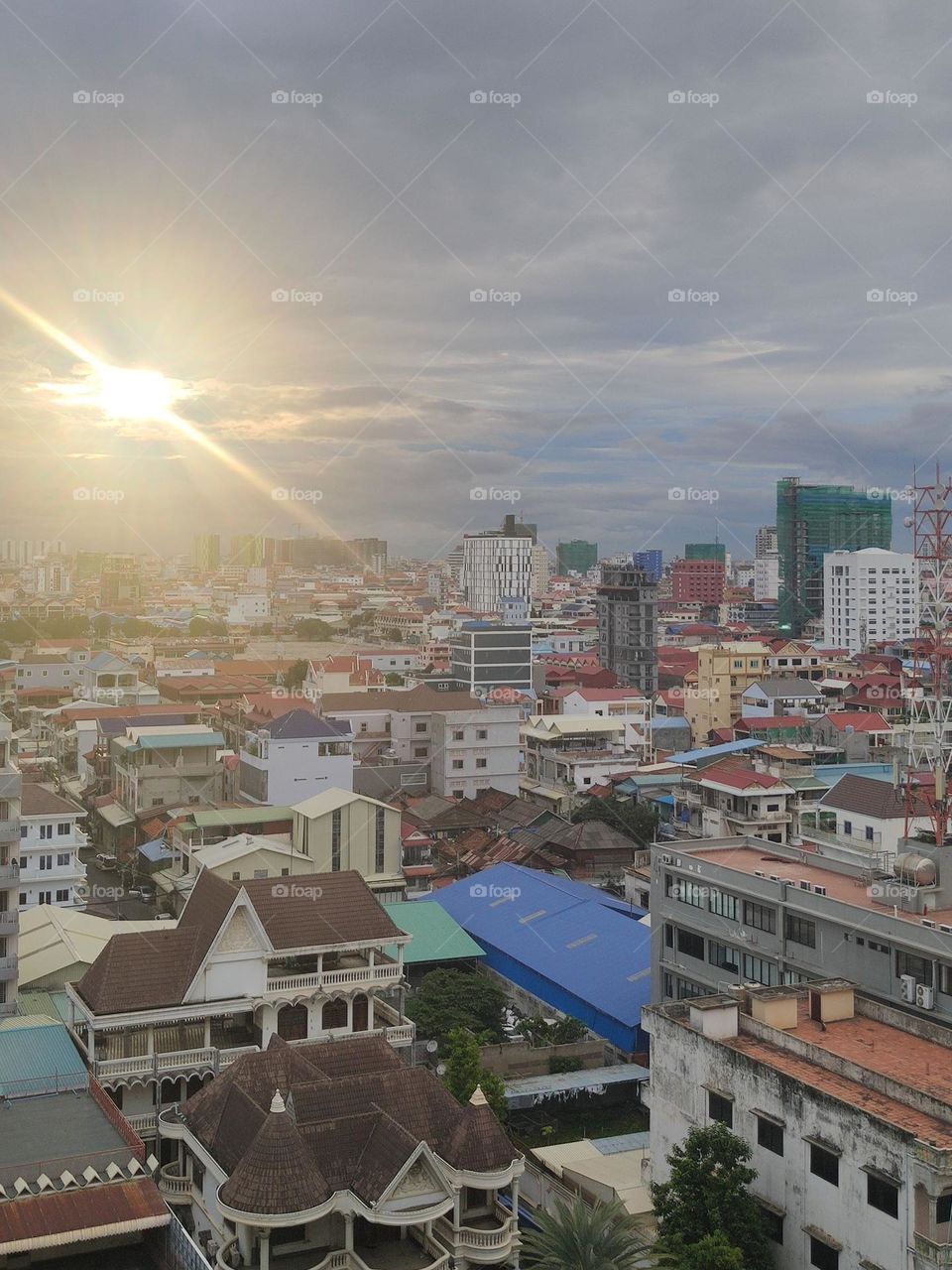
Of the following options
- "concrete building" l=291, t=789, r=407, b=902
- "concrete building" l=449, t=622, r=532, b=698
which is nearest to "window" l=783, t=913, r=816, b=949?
"concrete building" l=291, t=789, r=407, b=902

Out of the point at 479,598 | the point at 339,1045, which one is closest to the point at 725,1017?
the point at 339,1045

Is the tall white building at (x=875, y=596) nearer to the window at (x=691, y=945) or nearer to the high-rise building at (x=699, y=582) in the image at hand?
the high-rise building at (x=699, y=582)

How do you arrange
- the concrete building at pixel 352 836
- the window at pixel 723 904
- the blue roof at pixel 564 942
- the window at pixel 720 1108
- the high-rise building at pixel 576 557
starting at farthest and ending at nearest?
the high-rise building at pixel 576 557 < the concrete building at pixel 352 836 < the blue roof at pixel 564 942 < the window at pixel 723 904 < the window at pixel 720 1108

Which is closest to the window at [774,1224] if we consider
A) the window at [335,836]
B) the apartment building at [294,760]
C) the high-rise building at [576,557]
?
the window at [335,836]

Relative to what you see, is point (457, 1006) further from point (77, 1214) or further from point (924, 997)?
point (77, 1214)

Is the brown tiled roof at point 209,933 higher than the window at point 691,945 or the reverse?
higher
